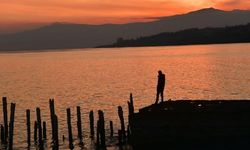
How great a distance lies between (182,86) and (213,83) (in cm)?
595

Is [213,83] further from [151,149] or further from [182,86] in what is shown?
[151,149]

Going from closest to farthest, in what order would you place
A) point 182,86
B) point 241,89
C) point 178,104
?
1. point 178,104
2. point 241,89
3. point 182,86

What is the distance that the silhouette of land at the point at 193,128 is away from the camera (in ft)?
83.4

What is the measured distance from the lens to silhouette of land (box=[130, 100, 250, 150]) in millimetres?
25422

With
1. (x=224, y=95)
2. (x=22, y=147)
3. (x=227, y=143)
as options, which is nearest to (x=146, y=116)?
(x=227, y=143)

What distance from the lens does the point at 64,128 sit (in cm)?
4188

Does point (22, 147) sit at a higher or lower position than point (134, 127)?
lower

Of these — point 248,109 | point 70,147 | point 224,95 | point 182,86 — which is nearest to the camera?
point 248,109

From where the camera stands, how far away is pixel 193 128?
26016mm

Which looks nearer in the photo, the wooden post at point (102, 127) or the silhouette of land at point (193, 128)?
the silhouette of land at point (193, 128)

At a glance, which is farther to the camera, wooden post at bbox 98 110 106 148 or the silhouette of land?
wooden post at bbox 98 110 106 148

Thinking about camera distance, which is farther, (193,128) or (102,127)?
(102,127)

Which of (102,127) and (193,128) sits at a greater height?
(193,128)

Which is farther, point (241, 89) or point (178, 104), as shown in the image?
point (241, 89)
